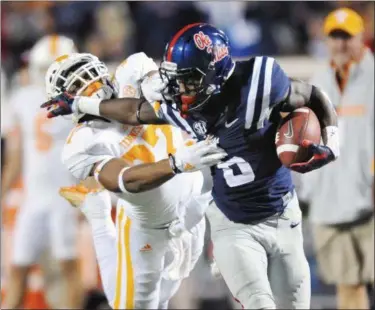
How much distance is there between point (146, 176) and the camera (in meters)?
2.96

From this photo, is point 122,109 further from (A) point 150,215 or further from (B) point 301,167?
(B) point 301,167

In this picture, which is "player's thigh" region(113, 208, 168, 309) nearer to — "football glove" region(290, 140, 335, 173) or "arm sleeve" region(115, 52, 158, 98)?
"arm sleeve" region(115, 52, 158, 98)

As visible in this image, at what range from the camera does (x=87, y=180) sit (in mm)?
3635

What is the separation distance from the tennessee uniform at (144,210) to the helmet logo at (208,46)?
396 mm

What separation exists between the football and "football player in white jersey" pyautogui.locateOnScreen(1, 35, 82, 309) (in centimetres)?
173

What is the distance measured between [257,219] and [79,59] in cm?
68

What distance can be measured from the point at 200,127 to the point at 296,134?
260 mm

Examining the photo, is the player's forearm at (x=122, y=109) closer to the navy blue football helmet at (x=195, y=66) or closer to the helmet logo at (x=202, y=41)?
the navy blue football helmet at (x=195, y=66)

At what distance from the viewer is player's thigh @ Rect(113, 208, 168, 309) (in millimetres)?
3453

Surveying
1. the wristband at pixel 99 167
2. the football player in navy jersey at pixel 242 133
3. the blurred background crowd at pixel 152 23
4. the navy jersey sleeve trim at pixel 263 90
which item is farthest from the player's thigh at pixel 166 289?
the blurred background crowd at pixel 152 23

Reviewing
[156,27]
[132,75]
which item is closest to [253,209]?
[132,75]

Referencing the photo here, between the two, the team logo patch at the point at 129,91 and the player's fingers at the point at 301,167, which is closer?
the player's fingers at the point at 301,167

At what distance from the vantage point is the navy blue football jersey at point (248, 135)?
2953mm

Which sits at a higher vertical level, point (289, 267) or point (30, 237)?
point (289, 267)
